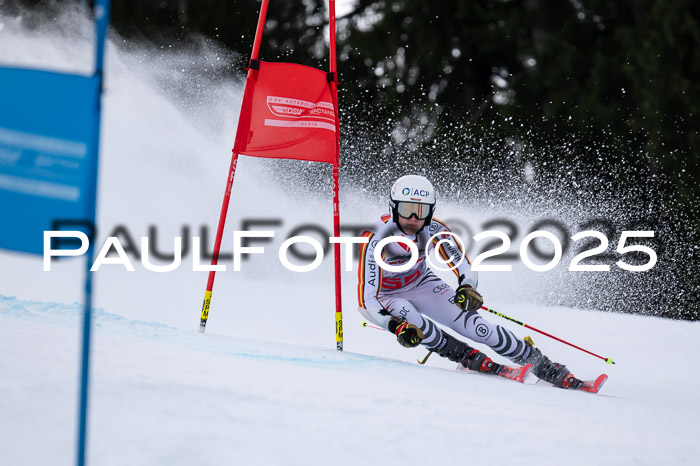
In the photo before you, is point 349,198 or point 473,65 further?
point 473,65

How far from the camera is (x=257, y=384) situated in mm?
3562

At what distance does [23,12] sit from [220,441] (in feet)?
39.0

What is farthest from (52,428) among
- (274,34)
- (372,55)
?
(274,34)

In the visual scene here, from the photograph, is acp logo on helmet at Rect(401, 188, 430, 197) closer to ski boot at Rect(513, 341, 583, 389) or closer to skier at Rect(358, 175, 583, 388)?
skier at Rect(358, 175, 583, 388)

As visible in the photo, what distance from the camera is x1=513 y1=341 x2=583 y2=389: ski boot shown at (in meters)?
5.13

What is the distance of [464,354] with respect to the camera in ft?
18.0

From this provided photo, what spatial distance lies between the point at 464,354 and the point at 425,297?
0.52 metres

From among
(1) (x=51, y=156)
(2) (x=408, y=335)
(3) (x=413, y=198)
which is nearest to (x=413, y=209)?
(3) (x=413, y=198)

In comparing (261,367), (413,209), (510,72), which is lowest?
(261,367)

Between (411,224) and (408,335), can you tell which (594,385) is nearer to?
(408,335)

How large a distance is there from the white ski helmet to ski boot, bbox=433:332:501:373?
89cm

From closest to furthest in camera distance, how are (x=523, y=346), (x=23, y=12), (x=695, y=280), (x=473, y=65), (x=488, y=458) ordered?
1. (x=488, y=458)
2. (x=523, y=346)
3. (x=695, y=280)
4. (x=23, y=12)
5. (x=473, y=65)

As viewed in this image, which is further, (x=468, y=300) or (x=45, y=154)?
(x=468, y=300)

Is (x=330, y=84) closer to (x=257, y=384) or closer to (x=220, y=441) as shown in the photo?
(x=257, y=384)
